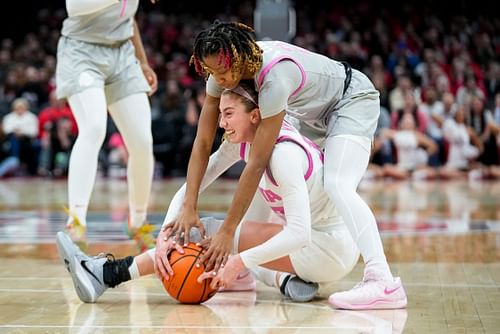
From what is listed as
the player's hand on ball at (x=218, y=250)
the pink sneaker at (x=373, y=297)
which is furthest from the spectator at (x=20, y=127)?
the pink sneaker at (x=373, y=297)

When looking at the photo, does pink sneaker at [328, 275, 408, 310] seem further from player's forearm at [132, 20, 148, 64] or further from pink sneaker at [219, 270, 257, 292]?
player's forearm at [132, 20, 148, 64]

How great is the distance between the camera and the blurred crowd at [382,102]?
14125mm

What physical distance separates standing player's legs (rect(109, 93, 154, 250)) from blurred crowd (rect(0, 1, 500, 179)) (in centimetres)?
825

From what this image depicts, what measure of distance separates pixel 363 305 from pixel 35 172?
441 inches

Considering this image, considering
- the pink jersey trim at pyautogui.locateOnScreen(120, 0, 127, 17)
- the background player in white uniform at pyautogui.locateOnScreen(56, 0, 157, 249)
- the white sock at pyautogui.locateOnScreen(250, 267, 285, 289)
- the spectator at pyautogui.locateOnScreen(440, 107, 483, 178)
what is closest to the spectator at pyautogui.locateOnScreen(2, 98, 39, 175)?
the spectator at pyautogui.locateOnScreen(440, 107, 483, 178)

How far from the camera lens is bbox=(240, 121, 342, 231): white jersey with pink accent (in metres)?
4.16

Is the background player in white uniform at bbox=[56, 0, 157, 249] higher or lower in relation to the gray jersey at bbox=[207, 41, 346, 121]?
lower

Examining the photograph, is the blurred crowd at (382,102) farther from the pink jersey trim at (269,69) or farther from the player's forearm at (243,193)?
the player's forearm at (243,193)

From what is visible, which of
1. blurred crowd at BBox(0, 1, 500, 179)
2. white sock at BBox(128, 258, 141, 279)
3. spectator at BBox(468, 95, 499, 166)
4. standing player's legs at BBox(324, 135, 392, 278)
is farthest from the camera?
spectator at BBox(468, 95, 499, 166)

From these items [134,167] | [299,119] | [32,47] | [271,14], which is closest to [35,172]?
[32,47]

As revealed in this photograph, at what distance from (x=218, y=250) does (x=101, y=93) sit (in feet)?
6.24

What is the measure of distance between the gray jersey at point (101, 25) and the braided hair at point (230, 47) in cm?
179

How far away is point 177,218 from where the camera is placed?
4.21 metres

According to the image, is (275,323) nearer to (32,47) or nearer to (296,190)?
(296,190)
